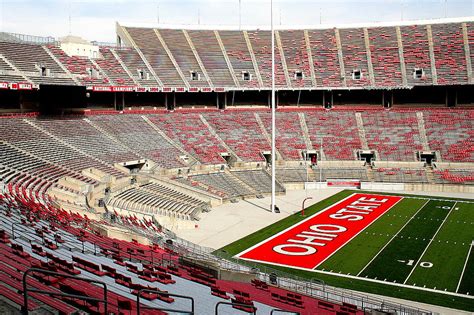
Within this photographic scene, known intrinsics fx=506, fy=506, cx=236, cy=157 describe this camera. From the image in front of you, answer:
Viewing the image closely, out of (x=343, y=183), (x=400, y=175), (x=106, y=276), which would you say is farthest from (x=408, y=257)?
(x=400, y=175)

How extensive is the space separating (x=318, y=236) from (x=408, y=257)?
18.6ft

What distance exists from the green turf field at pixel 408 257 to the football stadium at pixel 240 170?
0.46 ft

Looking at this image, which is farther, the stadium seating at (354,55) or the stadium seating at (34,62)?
the stadium seating at (354,55)

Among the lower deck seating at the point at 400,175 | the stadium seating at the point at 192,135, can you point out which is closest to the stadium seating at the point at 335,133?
the lower deck seating at the point at 400,175

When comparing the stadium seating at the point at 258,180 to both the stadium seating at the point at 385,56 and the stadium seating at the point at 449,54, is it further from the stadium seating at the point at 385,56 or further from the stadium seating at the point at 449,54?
the stadium seating at the point at 449,54

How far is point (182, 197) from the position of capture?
37.4 meters

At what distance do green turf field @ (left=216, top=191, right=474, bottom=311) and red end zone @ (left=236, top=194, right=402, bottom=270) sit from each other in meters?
0.57

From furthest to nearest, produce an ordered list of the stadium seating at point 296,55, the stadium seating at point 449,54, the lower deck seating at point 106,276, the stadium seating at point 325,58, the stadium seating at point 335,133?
the stadium seating at point 296,55, the stadium seating at point 325,58, the stadium seating at point 449,54, the stadium seating at point 335,133, the lower deck seating at point 106,276

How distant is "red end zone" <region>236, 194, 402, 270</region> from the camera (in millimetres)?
25984

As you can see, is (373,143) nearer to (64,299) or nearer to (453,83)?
(453,83)

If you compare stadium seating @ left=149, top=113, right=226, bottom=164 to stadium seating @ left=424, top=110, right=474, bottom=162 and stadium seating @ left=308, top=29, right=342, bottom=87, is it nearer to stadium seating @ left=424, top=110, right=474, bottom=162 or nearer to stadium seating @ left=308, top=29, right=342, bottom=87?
stadium seating @ left=308, top=29, right=342, bottom=87

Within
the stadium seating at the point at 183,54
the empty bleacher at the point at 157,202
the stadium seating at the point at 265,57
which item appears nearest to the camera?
the empty bleacher at the point at 157,202

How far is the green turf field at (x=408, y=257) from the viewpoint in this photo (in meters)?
21.6

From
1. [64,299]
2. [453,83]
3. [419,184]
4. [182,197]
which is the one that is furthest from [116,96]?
[64,299]
